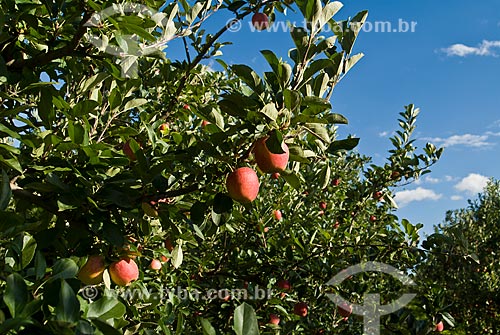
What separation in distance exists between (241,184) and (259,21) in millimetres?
1491

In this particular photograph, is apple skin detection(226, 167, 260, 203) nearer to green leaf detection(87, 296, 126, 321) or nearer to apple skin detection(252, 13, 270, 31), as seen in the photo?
green leaf detection(87, 296, 126, 321)

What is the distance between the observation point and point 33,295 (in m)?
1.16

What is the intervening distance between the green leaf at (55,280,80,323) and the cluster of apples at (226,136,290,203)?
77 cm

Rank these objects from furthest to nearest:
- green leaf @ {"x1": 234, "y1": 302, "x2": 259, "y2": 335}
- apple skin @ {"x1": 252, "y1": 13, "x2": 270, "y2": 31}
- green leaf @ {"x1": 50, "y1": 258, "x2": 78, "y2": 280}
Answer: apple skin @ {"x1": 252, "y1": 13, "x2": 270, "y2": 31} < green leaf @ {"x1": 50, "y1": 258, "x2": 78, "y2": 280} < green leaf @ {"x1": 234, "y1": 302, "x2": 259, "y2": 335}

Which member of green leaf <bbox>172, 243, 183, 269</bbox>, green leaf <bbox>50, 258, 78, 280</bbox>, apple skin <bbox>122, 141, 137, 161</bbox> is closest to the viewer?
green leaf <bbox>50, 258, 78, 280</bbox>

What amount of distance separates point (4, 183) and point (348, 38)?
1256 millimetres

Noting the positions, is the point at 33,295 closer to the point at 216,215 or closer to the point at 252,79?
the point at 216,215

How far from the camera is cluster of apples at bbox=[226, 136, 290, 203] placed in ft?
4.97

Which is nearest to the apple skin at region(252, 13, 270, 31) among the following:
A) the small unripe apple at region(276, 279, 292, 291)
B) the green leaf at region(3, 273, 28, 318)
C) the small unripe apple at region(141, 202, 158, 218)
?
the small unripe apple at region(141, 202, 158, 218)

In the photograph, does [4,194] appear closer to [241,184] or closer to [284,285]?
[241,184]

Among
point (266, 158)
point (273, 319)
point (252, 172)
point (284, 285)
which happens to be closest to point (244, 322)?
point (266, 158)

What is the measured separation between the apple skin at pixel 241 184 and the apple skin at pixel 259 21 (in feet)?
4.63

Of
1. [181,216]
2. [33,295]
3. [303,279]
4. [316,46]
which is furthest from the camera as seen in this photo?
[303,279]

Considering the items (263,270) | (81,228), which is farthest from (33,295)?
(263,270)
